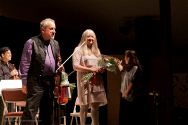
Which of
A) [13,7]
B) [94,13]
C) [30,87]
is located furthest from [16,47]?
[30,87]

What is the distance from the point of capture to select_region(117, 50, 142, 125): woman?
600 centimetres

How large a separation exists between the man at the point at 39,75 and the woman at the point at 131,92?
2.02 metres

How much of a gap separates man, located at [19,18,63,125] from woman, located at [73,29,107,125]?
689mm

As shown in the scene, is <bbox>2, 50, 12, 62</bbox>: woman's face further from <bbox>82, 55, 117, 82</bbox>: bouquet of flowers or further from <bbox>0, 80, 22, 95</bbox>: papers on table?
<bbox>82, 55, 117, 82</bbox>: bouquet of flowers

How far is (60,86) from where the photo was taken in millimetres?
4125

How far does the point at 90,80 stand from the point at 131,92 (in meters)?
1.26

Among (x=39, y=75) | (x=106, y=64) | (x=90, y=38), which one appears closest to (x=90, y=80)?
(x=106, y=64)

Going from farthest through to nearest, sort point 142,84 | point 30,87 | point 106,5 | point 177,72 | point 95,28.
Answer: point 95,28 < point 177,72 < point 106,5 < point 142,84 < point 30,87

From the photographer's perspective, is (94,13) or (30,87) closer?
(30,87)

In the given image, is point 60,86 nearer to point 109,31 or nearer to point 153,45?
point 153,45

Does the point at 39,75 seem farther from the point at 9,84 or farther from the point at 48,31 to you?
the point at 9,84

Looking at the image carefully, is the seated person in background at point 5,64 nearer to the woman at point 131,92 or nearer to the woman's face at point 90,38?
the woman's face at point 90,38

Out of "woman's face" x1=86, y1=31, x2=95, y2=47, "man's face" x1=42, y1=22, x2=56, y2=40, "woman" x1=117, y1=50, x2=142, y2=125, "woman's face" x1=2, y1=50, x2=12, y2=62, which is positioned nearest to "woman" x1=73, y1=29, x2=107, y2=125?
"woman's face" x1=86, y1=31, x2=95, y2=47

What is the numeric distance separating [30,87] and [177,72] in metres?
5.30
